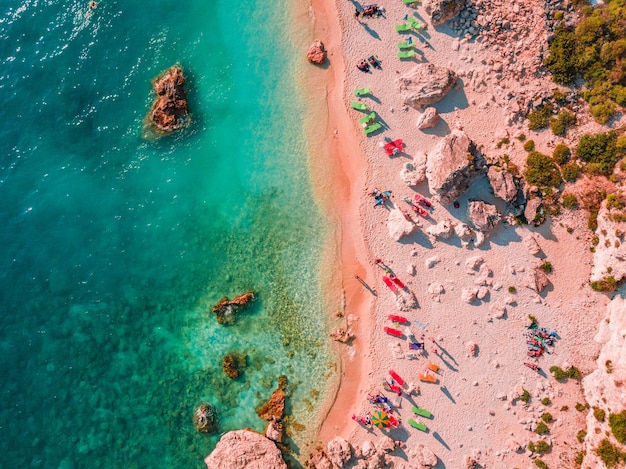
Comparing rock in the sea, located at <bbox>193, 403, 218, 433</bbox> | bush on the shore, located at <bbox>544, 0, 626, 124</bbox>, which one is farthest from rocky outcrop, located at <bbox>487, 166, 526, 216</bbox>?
rock in the sea, located at <bbox>193, 403, 218, 433</bbox>

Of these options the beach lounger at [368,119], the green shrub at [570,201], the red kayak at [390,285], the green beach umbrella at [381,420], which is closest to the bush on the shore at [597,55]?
the green shrub at [570,201]

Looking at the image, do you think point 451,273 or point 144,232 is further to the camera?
point 144,232

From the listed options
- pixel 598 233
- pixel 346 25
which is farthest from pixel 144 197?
pixel 598 233

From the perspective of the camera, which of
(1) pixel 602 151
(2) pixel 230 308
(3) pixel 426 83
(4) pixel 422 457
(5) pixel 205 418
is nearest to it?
(1) pixel 602 151

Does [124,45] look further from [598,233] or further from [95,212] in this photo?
[598,233]

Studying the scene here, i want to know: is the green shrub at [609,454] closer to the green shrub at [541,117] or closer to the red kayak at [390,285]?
the red kayak at [390,285]

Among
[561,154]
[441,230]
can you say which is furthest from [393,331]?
[561,154]

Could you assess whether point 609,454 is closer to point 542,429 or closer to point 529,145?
point 542,429
